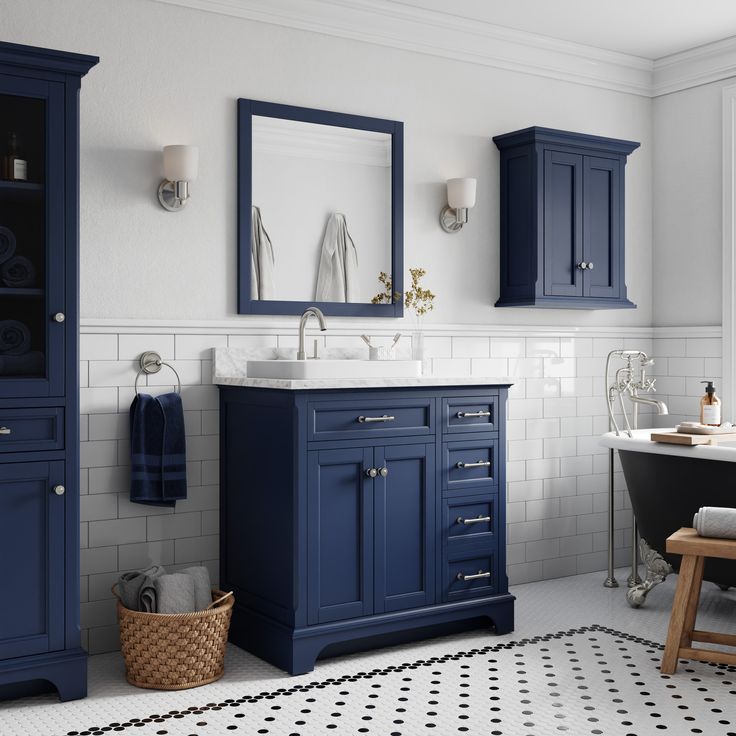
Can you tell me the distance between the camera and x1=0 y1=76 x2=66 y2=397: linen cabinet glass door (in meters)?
3.17

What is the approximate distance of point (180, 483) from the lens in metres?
3.84

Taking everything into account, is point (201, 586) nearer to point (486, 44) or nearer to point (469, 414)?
point (469, 414)

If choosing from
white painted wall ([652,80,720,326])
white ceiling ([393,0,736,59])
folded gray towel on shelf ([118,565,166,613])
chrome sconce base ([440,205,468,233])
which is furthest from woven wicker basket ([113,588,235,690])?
white painted wall ([652,80,720,326])

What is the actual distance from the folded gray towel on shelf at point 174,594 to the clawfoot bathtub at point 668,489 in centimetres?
203

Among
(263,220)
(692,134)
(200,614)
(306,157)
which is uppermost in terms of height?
(692,134)

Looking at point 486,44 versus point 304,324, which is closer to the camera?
point 304,324

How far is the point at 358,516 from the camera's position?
12.1 feet

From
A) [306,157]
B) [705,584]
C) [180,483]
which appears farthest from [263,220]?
[705,584]

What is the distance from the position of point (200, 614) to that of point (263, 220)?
1669 mm

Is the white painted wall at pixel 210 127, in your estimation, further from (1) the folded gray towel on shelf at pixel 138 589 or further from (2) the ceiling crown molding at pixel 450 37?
(1) the folded gray towel on shelf at pixel 138 589

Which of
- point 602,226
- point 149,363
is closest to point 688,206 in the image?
point 602,226

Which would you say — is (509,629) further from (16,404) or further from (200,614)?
(16,404)

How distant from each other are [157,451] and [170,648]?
0.80 meters

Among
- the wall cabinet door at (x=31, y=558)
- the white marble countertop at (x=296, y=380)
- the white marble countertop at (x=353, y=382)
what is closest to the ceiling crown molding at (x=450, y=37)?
the white marble countertop at (x=296, y=380)
